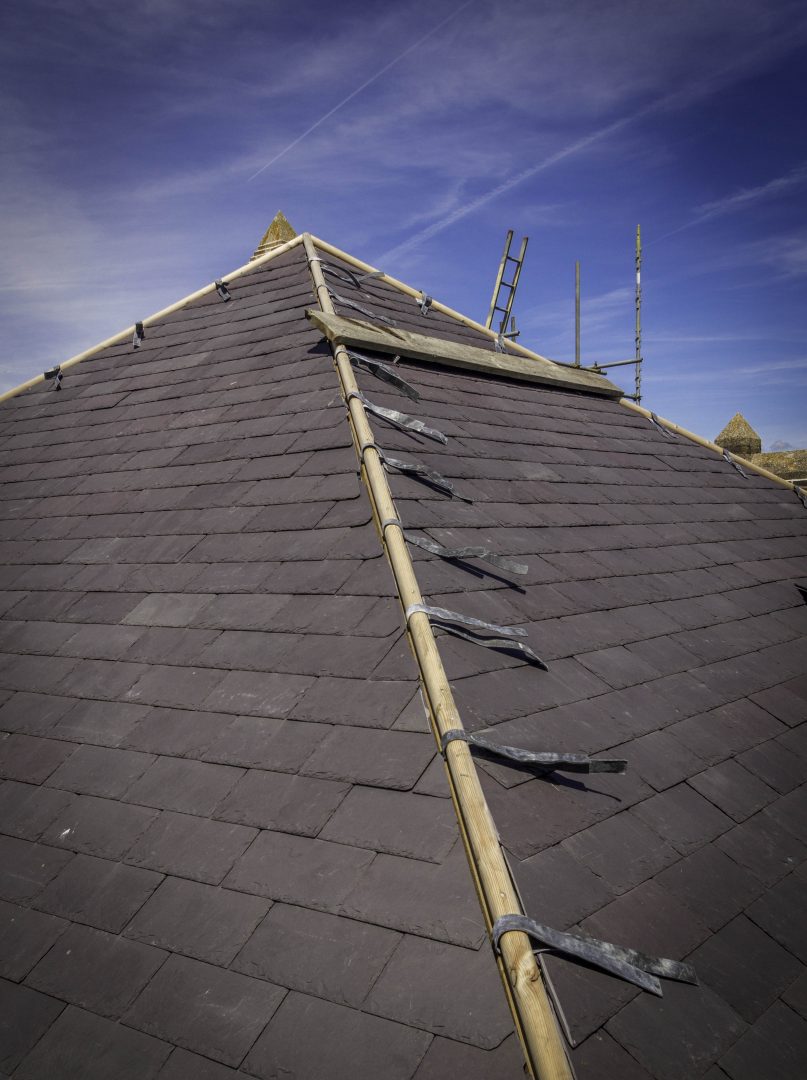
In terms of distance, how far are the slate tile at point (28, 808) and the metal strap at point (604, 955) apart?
7.15 feet

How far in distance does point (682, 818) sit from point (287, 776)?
68.3 inches

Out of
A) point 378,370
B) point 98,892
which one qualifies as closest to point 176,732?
point 98,892

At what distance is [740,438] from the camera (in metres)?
25.9

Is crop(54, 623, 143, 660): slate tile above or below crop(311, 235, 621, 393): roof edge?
below

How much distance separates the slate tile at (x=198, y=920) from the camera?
89.0 inches

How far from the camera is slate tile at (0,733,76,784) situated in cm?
326

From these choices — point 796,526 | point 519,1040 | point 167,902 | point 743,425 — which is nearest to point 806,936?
point 519,1040

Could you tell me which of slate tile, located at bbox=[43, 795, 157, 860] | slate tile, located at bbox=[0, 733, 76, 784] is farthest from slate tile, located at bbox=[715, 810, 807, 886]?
slate tile, located at bbox=[0, 733, 76, 784]

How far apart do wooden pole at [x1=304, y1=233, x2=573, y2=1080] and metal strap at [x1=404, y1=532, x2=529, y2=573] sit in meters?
0.12

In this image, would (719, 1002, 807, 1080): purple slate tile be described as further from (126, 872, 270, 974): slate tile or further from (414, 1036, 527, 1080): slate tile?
(126, 872, 270, 974): slate tile

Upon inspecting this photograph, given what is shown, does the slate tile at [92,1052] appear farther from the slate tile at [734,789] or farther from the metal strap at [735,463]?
the metal strap at [735,463]

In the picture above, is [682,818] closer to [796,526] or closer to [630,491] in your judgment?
[630,491]

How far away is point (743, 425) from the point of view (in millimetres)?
26234

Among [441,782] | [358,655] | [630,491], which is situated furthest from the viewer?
[630,491]
